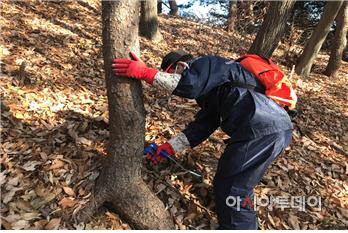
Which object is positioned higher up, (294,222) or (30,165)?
(30,165)

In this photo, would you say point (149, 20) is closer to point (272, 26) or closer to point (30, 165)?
point (272, 26)

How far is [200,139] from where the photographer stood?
336cm

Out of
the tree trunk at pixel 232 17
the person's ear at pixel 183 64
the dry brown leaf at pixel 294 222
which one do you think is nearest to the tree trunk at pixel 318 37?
the tree trunk at pixel 232 17

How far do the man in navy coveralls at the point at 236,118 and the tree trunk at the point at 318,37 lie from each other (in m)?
6.32

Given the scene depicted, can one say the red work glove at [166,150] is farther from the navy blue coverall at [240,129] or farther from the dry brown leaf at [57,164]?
the dry brown leaf at [57,164]

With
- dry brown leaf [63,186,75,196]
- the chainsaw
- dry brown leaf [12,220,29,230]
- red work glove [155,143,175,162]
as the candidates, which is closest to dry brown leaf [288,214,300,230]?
the chainsaw

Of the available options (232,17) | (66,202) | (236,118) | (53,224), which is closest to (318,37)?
(232,17)

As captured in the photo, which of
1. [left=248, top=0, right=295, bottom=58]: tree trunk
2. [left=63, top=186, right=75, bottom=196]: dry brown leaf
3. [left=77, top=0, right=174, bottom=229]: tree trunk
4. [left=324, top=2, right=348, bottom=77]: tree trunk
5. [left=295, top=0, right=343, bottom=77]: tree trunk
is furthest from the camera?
[left=324, top=2, right=348, bottom=77]: tree trunk

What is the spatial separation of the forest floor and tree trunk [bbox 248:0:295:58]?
1626 millimetres

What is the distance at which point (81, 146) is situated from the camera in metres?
3.31

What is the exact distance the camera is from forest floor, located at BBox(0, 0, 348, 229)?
282cm

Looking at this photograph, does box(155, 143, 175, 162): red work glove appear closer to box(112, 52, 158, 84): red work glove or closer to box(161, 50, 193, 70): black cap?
box(161, 50, 193, 70): black cap

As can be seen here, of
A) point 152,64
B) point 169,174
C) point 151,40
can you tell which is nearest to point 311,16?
point 151,40

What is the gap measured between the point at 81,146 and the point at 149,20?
4475mm
